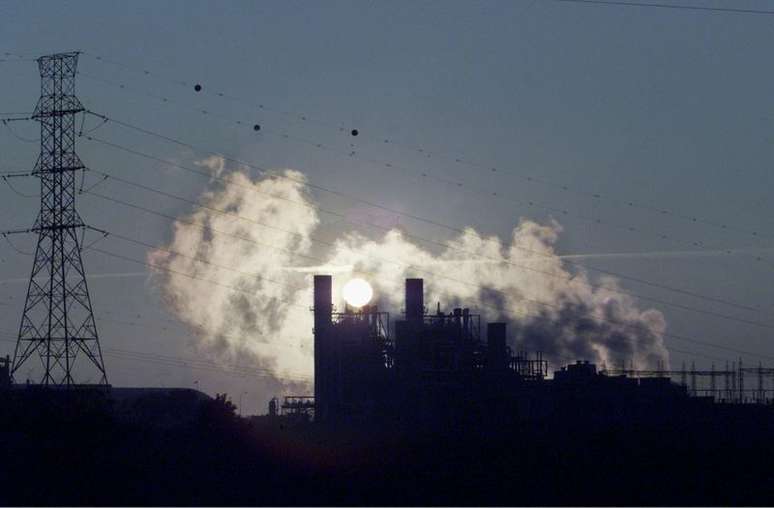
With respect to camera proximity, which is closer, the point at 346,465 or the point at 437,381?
the point at 346,465

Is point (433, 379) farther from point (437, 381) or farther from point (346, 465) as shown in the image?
point (346, 465)

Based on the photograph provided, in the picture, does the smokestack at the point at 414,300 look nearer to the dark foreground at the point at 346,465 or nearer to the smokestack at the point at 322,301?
the smokestack at the point at 322,301

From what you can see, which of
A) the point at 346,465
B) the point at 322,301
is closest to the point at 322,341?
the point at 322,301

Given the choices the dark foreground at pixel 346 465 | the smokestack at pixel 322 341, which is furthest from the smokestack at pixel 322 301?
the dark foreground at pixel 346 465

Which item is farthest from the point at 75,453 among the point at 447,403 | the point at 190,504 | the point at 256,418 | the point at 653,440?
the point at 256,418

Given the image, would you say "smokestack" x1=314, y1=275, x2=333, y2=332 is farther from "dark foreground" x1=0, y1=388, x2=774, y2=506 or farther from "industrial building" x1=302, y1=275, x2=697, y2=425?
"dark foreground" x1=0, y1=388, x2=774, y2=506

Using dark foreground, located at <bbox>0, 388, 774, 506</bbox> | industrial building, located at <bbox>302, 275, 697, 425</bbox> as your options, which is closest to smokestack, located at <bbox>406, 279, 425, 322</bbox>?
industrial building, located at <bbox>302, 275, 697, 425</bbox>

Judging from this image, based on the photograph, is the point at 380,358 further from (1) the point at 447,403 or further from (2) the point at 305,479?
(2) the point at 305,479

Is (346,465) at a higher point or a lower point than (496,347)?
lower
